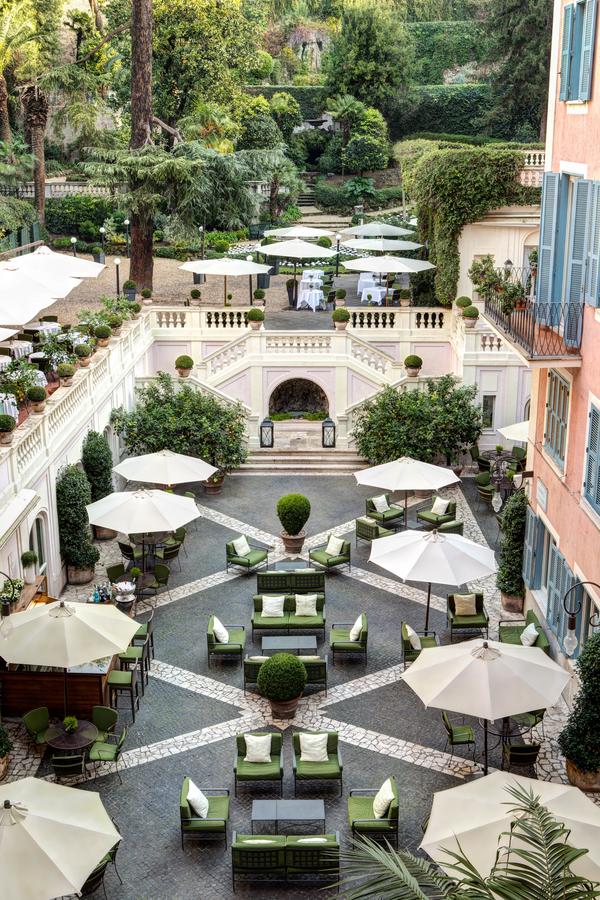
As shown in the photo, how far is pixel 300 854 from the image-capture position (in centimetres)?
1299

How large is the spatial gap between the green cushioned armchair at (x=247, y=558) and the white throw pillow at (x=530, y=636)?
255 inches

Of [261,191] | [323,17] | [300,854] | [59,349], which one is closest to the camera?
[300,854]

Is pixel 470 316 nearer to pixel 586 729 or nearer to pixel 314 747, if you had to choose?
pixel 586 729

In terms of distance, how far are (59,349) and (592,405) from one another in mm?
14276

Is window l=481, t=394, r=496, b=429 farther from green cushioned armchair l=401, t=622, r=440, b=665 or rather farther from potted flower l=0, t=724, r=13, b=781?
potted flower l=0, t=724, r=13, b=781

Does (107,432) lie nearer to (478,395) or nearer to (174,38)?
(478,395)

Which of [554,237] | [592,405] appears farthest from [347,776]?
[554,237]

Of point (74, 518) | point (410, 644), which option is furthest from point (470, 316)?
Result: point (410, 644)

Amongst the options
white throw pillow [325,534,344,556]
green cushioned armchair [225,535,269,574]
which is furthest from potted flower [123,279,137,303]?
white throw pillow [325,534,344,556]

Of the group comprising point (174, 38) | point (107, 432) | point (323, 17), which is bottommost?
point (107, 432)

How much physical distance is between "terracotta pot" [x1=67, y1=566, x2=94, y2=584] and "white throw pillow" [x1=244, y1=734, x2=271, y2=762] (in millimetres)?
7844

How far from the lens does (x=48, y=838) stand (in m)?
11.0

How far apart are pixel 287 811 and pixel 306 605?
243 inches

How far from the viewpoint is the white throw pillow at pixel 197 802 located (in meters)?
13.7
